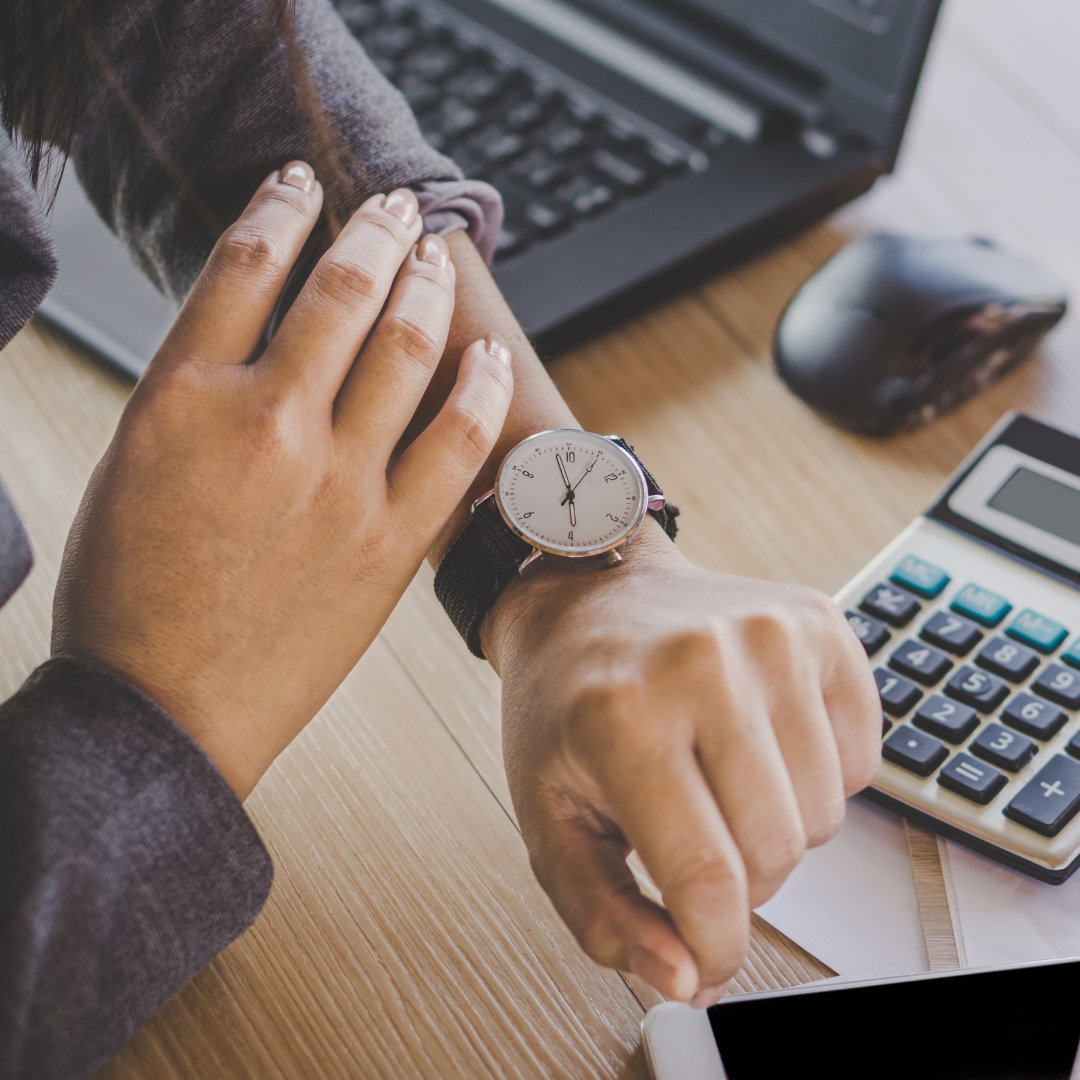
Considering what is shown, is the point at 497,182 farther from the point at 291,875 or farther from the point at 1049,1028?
the point at 1049,1028

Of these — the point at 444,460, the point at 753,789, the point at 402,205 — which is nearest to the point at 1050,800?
the point at 753,789

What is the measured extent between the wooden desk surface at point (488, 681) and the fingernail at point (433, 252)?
0.16 metres

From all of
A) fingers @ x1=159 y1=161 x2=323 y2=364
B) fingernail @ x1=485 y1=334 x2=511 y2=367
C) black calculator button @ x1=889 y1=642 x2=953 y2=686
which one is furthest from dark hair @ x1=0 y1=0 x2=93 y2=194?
black calculator button @ x1=889 y1=642 x2=953 y2=686

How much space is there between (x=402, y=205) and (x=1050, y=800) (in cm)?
38

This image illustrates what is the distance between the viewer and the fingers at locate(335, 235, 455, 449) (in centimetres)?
44

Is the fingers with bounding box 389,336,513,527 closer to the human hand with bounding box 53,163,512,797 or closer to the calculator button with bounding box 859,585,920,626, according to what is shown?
the human hand with bounding box 53,163,512,797

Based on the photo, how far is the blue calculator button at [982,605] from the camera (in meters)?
0.49

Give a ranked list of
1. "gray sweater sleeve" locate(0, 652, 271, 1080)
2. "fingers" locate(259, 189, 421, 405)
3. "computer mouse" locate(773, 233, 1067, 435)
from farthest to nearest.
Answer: "computer mouse" locate(773, 233, 1067, 435)
"fingers" locate(259, 189, 421, 405)
"gray sweater sleeve" locate(0, 652, 271, 1080)

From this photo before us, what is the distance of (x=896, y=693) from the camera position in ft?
1.51

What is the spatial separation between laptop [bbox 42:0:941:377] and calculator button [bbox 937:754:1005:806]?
325 millimetres

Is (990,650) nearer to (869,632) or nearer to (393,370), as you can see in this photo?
(869,632)

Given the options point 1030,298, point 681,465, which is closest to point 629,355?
point 681,465

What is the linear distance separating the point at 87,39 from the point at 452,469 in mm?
300

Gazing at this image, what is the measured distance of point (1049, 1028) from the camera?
363 millimetres
